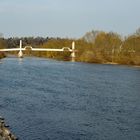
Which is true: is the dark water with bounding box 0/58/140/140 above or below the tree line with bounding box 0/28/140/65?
below

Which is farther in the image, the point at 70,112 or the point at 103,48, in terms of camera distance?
the point at 103,48

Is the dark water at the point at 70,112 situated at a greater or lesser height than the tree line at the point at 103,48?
lesser

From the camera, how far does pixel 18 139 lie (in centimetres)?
1814

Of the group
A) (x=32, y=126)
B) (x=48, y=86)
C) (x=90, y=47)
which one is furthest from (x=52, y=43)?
(x=32, y=126)

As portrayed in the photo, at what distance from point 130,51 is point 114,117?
2649 inches

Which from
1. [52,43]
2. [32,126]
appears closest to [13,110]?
[32,126]

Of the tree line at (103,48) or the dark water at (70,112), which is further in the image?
the tree line at (103,48)

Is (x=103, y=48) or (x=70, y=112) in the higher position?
(x=103, y=48)

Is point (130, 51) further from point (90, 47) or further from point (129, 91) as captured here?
point (129, 91)

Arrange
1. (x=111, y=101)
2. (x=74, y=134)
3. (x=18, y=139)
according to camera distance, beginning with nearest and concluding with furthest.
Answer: (x=18, y=139) → (x=74, y=134) → (x=111, y=101)

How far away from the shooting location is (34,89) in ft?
117

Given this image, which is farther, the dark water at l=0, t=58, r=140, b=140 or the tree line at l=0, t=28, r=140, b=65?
the tree line at l=0, t=28, r=140, b=65

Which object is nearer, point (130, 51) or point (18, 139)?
point (18, 139)

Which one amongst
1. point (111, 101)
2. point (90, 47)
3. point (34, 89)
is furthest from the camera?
point (90, 47)
